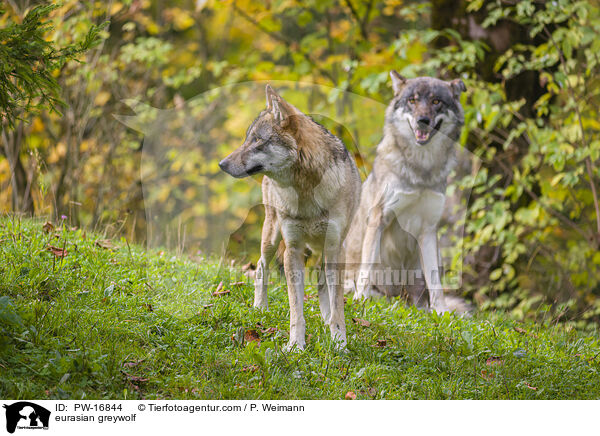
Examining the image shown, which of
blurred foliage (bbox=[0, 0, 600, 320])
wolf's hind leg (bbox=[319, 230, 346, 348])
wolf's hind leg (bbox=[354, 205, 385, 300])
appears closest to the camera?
wolf's hind leg (bbox=[319, 230, 346, 348])

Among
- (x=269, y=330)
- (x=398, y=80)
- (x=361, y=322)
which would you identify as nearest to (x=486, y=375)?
(x=361, y=322)

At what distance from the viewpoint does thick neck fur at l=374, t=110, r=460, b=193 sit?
19.4 ft

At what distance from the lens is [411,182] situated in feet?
19.3

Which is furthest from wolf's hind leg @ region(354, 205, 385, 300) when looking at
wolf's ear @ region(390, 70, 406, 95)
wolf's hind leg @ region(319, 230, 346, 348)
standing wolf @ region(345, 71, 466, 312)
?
wolf's hind leg @ region(319, 230, 346, 348)

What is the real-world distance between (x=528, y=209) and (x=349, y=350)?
4.68 metres

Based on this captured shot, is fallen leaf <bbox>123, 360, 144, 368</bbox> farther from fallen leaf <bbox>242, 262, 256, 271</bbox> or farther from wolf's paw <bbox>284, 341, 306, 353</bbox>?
fallen leaf <bbox>242, 262, 256, 271</bbox>

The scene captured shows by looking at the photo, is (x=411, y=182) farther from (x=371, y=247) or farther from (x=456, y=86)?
(x=456, y=86)

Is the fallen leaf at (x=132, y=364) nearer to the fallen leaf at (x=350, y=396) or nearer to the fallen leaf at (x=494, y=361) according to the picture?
the fallen leaf at (x=350, y=396)

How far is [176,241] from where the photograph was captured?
5559mm

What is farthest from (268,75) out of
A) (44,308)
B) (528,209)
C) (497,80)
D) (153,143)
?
(44,308)

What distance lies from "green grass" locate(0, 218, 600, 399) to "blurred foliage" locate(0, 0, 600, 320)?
570 millimetres

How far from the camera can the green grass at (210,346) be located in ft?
11.0

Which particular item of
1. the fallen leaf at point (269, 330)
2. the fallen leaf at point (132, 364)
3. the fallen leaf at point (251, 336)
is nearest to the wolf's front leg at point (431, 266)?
the fallen leaf at point (269, 330)
